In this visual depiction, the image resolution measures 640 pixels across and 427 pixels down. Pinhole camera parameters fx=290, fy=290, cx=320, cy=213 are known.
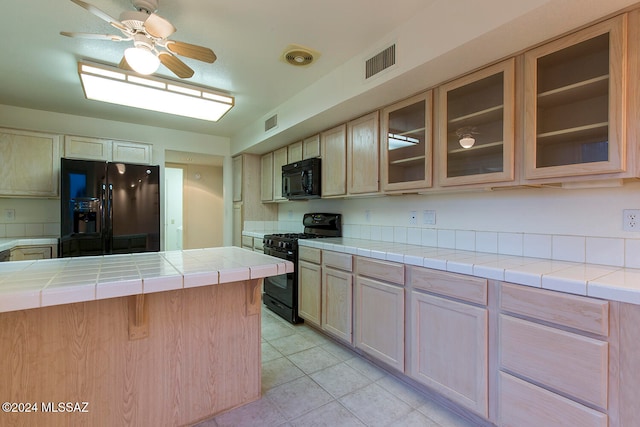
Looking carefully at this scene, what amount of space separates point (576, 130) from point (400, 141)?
112cm

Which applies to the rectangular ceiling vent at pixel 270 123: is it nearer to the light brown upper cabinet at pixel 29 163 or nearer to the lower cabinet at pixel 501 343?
the lower cabinet at pixel 501 343

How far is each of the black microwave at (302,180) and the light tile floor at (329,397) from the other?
1.61 metres

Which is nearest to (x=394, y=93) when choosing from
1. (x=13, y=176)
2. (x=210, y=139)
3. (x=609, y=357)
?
(x=609, y=357)

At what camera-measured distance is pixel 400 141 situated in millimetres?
2369

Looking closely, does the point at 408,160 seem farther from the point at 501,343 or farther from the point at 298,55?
the point at 501,343

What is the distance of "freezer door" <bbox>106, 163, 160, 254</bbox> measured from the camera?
131 inches

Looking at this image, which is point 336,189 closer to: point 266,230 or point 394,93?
point 394,93

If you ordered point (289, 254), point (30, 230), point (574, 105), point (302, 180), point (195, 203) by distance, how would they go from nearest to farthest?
1. point (574, 105)
2. point (289, 254)
3. point (302, 180)
4. point (30, 230)
5. point (195, 203)

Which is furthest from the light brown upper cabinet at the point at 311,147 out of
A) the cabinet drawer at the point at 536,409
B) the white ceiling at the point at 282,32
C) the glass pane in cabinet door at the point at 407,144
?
the cabinet drawer at the point at 536,409

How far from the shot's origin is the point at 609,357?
117 centimetres

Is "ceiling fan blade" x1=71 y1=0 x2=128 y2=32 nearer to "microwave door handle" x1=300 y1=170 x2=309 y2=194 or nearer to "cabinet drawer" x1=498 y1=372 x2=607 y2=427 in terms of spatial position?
"microwave door handle" x1=300 y1=170 x2=309 y2=194

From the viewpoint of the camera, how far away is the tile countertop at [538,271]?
118 centimetres

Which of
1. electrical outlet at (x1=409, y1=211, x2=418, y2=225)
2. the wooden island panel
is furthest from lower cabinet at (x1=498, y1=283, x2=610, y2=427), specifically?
the wooden island panel

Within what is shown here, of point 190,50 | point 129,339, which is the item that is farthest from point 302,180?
point 129,339
